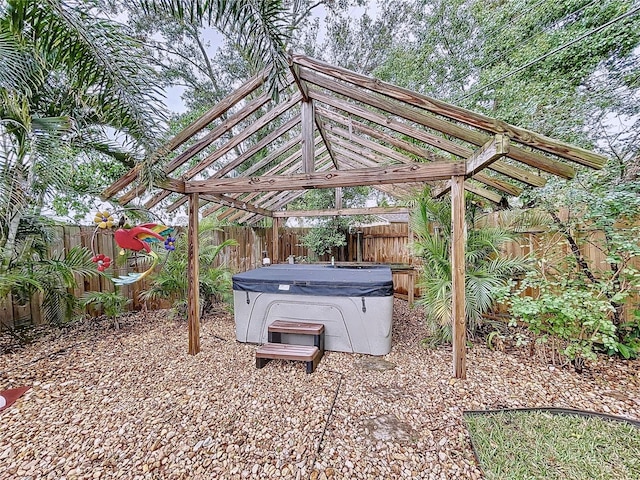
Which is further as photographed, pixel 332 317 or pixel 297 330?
pixel 332 317

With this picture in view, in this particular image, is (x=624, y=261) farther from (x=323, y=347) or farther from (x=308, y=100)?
(x=308, y=100)

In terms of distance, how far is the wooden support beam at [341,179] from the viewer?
2857 millimetres

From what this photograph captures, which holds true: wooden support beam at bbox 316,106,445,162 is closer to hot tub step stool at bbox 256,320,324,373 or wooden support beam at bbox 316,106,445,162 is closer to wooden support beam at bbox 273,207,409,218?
wooden support beam at bbox 273,207,409,218

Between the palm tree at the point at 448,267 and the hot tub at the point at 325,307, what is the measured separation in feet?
2.16

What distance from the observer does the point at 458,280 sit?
2.87 m

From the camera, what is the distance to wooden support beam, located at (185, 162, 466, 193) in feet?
9.37

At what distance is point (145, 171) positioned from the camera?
2.85m

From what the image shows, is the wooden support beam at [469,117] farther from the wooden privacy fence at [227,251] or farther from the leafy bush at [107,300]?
the leafy bush at [107,300]

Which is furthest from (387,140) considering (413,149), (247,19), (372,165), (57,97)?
(57,97)

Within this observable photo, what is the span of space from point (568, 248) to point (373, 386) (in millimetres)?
2763

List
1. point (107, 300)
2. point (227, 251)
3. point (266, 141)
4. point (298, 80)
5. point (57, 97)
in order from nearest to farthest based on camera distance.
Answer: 1. point (298, 80)
2. point (57, 97)
3. point (107, 300)
4. point (266, 141)
5. point (227, 251)

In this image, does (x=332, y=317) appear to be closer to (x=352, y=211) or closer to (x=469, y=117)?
(x=469, y=117)

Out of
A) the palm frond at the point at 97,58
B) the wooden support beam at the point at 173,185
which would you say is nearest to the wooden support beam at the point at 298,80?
the palm frond at the point at 97,58

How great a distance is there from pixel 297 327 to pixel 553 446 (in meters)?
2.39
